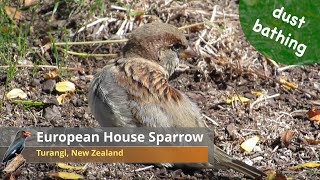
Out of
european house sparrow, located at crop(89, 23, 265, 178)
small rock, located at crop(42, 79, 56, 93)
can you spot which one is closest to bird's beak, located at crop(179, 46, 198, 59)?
european house sparrow, located at crop(89, 23, 265, 178)

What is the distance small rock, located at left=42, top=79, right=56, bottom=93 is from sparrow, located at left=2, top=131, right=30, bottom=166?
0.64m

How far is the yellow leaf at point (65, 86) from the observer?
17.4 ft

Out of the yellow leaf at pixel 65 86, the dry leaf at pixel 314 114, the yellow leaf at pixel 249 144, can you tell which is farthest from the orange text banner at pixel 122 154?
the dry leaf at pixel 314 114

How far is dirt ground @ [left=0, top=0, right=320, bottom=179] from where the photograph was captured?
484 cm

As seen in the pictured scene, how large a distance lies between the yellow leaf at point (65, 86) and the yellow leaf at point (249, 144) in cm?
126

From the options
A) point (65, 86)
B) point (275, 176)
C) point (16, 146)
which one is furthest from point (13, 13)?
point (275, 176)

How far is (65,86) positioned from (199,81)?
991 millimetres

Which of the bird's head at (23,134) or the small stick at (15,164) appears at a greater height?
the bird's head at (23,134)

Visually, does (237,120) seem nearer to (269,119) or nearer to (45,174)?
(269,119)

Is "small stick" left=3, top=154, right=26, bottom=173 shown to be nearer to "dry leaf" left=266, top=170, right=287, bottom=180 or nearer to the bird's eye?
the bird's eye

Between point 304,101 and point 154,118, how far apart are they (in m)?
1.51

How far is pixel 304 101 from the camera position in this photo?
216 inches

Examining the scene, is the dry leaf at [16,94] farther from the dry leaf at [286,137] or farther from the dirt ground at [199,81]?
the dry leaf at [286,137]

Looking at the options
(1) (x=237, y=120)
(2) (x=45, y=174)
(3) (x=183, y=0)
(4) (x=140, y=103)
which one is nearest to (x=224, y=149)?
(1) (x=237, y=120)
